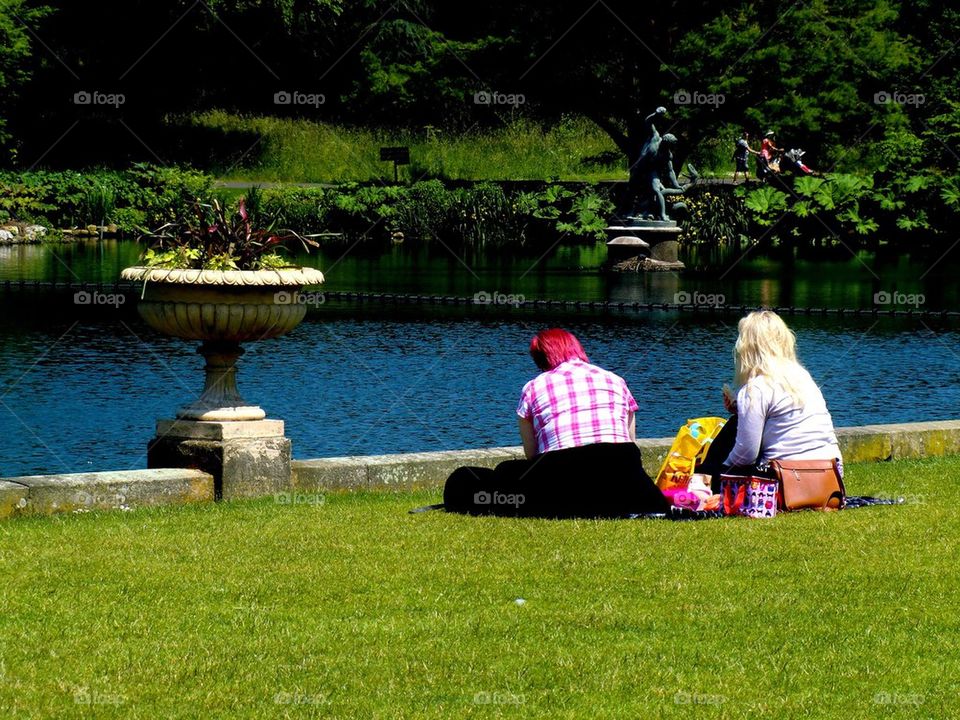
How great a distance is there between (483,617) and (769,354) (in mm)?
3162

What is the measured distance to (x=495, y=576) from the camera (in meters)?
7.16

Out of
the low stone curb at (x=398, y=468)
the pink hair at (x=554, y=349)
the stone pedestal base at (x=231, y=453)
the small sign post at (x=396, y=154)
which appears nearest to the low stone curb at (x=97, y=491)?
the stone pedestal base at (x=231, y=453)

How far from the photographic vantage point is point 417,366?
2128cm

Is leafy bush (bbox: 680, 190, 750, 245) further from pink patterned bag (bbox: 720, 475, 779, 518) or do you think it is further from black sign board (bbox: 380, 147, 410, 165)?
pink patterned bag (bbox: 720, 475, 779, 518)

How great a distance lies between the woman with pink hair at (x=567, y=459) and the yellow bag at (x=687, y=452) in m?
0.31

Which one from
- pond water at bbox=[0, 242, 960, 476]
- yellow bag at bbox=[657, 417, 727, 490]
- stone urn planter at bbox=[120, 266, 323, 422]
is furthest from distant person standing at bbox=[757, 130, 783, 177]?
yellow bag at bbox=[657, 417, 727, 490]

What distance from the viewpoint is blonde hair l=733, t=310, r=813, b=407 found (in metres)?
8.89

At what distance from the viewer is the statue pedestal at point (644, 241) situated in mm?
39656

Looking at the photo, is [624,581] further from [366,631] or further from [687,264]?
[687,264]

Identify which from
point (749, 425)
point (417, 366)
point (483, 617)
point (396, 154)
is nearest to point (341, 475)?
point (749, 425)

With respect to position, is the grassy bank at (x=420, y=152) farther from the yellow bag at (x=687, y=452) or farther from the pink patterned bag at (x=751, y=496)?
the pink patterned bag at (x=751, y=496)

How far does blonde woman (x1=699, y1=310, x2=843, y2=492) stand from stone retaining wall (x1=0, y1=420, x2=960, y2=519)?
2.32m

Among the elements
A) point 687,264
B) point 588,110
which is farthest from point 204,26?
point 687,264

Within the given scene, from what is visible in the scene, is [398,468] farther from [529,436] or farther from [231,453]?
[529,436]
